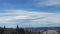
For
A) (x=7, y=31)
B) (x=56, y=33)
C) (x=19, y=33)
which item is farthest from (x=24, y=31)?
(x=56, y=33)

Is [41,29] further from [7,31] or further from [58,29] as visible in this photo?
[7,31]

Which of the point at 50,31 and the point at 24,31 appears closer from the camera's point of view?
the point at 24,31

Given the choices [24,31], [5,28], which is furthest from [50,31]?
[5,28]

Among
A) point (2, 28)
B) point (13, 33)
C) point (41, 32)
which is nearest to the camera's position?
point (13, 33)

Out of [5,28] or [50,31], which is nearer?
[5,28]

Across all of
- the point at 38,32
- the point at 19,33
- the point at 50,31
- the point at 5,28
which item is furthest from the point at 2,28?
the point at 50,31

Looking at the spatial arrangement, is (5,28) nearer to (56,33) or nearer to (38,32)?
(38,32)

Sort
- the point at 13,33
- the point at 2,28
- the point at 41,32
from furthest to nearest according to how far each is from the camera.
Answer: the point at 41,32, the point at 2,28, the point at 13,33
